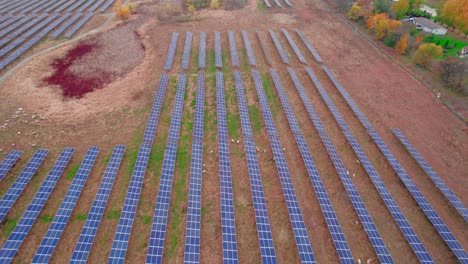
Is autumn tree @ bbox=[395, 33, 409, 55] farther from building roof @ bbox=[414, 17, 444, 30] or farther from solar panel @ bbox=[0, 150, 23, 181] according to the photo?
solar panel @ bbox=[0, 150, 23, 181]

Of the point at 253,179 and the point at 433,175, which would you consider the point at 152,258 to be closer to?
the point at 253,179

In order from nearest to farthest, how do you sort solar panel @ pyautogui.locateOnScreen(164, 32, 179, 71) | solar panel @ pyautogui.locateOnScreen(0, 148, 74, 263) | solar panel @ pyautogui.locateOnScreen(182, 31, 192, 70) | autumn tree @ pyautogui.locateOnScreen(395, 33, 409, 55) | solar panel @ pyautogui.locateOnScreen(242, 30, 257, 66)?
solar panel @ pyautogui.locateOnScreen(0, 148, 74, 263), solar panel @ pyautogui.locateOnScreen(164, 32, 179, 71), solar panel @ pyautogui.locateOnScreen(182, 31, 192, 70), solar panel @ pyautogui.locateOnScreen(242, 30, 257, 66), autumn tree @ pyautogui.locateOnScreen(395, 33, 409, 55)

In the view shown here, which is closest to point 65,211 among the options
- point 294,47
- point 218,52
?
point 218,52

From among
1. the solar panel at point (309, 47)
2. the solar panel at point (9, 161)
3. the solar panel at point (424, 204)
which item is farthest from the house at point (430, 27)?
the solar panel at point (9, 161)

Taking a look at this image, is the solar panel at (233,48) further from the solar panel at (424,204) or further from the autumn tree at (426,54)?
the autumn tree at (426,54)

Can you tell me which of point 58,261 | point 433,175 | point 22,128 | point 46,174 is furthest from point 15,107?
point 433,175

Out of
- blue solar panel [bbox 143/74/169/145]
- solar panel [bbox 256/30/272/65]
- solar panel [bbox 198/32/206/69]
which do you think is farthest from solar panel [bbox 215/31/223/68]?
blue solar panel [bbox 143/74/169/145]

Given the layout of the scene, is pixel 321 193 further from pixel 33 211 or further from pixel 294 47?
pixel 294 47
